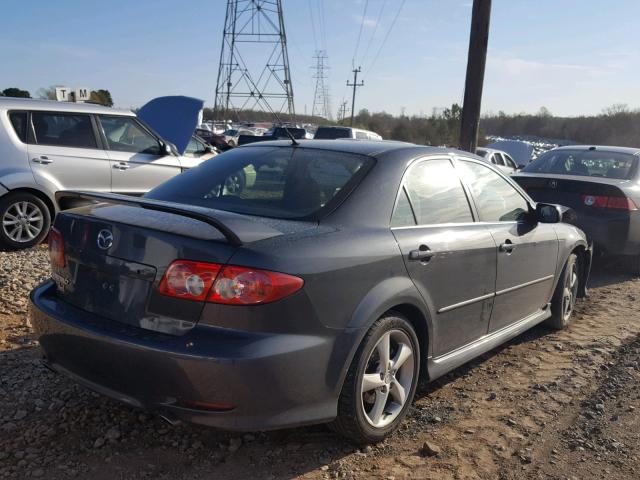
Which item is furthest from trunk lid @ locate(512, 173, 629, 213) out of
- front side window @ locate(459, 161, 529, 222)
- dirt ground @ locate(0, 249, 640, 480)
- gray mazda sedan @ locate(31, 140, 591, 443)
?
gray mazda sedan @ locate(31, 140, 591, 443)

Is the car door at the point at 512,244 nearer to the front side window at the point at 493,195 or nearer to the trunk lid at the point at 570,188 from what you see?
A: the front side window at the point at 493,195

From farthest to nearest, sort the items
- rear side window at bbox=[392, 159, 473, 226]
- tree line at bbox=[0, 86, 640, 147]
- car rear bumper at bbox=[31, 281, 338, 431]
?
tree line at bbox=[0, 86, 640, 147], rear side window at bbox=[392, 159, 473, 226], car rear bumper at bbox=[31, 281, 338, 431]

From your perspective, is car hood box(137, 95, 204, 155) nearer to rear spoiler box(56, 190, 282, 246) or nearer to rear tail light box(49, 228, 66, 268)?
rear tail light box(49, 228, 66, 268)

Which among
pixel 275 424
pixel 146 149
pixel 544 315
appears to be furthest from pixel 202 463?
pixel 146 149

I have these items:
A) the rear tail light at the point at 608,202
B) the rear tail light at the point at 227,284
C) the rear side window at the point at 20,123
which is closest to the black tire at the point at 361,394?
the rear tail light at the point at 227,284

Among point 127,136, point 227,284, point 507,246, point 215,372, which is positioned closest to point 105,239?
point 227,284

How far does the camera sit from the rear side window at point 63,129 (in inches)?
285

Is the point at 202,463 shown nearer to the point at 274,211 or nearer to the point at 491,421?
the point at 274,211

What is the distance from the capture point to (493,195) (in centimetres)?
417

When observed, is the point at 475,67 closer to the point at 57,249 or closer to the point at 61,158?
the point at 61,158

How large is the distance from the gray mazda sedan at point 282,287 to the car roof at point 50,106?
14.4 ft

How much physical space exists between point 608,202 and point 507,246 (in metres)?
3.46

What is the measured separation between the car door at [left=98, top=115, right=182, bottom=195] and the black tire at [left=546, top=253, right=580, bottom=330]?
5303mm

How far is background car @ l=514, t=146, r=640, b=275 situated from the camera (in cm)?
671
